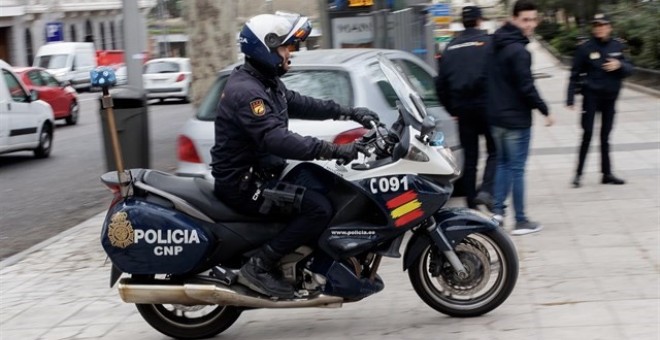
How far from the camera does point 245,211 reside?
6.01 meters

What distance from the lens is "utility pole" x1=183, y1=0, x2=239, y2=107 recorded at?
15883 millimetres

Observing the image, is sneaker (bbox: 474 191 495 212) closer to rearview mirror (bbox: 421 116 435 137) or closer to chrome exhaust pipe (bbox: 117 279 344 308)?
rearview mirror (bbox: 421 116 435 137)

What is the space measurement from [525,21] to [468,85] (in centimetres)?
93

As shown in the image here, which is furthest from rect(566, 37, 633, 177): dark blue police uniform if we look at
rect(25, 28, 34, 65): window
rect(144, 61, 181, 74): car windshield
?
rect(25, 28, 34, 65): window

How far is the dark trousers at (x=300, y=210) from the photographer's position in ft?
19.3

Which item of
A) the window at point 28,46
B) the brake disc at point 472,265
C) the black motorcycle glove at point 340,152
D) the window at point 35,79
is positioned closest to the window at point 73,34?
the window at point 28,46

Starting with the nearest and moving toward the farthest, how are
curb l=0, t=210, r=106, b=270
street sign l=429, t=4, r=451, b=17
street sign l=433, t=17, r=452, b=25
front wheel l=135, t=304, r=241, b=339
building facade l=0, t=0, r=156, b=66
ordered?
1. front wheel l=135, t=304, r=241, b=339
2. curb l=0, t=210, r=106, b=270
3. street sign l=429, t=4, r=451, b=17
4. street sign l=433, t=17, r=452, b=25
5. building facade l=0, t=0, r=156, b=66

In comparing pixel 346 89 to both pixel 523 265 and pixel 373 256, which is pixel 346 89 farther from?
pixel 373 256

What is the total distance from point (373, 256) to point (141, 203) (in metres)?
1.35

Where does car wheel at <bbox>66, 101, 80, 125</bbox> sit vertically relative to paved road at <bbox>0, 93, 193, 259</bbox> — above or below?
below

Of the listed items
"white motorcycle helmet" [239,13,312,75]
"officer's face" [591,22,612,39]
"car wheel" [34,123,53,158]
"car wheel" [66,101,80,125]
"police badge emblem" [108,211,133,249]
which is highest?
"white motorcycle helmet" [239,13,312,75]

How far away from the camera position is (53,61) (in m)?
44.5


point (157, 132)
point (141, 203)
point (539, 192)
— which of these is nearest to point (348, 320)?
point (141, 203)

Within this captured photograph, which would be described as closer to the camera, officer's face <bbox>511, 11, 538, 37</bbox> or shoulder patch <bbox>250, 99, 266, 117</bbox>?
shoulder patch <bbox>250, 99, 266, 117</bbox>
